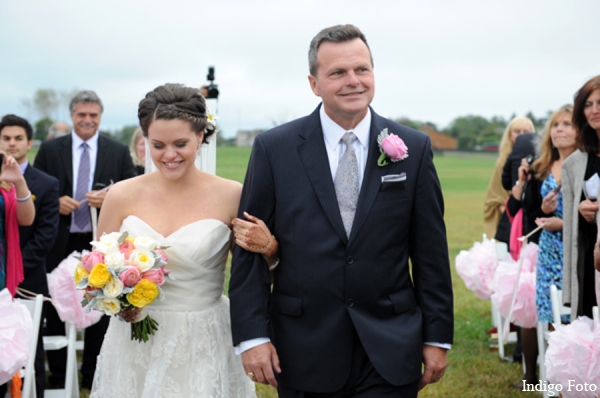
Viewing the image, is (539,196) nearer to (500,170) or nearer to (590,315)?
(590,315)

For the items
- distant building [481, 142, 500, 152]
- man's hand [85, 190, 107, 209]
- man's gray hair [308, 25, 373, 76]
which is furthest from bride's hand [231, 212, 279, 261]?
distant building [481, 142, 500, 152]

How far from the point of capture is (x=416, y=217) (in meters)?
3.76

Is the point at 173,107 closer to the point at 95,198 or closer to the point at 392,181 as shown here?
the point at 392,181

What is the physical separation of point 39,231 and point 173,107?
3413 mm

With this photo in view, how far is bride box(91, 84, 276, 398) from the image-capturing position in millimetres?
4121

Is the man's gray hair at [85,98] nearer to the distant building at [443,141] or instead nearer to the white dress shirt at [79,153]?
the white dress shirt at [79,153]

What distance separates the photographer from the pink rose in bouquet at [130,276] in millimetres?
3842

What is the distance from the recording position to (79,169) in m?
8.26

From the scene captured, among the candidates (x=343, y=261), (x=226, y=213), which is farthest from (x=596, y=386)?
(x=226, y=213)

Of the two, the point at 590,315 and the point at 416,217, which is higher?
the point at 416,217

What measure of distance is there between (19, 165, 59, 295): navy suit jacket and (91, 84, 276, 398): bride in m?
2.76

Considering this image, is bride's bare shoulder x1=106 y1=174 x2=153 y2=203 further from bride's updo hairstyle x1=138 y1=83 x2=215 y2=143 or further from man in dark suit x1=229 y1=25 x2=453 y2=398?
man in dark suit x1=229 y1=25 x2=453 y2=398

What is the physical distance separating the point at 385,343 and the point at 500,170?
21.0 ft

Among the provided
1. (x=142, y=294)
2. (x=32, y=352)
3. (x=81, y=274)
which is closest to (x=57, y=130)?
(x=32, y=352)
